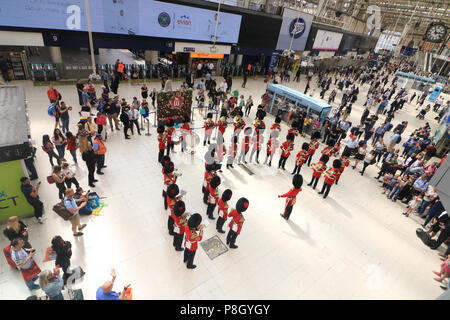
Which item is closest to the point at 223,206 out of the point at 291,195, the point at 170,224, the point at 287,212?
the point at 170,224

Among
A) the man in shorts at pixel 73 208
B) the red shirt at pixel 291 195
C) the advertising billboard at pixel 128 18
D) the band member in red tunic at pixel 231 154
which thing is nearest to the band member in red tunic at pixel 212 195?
the red shirt at pixel 291 195

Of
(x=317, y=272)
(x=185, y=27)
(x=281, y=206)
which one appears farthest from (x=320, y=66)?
(x=317, y=272)

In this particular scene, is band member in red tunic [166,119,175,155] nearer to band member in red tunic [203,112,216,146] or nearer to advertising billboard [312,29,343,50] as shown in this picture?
band member in red tunic [203,112,216,146]

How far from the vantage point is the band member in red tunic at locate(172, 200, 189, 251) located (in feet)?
18.0

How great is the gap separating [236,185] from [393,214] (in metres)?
6.25

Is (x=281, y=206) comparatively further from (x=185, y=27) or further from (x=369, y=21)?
(x=369, y=21)

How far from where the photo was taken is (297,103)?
14680mm

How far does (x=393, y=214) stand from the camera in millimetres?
9406

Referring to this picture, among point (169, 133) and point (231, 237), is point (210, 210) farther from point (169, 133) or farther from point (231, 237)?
point (169, 133)

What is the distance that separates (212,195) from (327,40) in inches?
1387

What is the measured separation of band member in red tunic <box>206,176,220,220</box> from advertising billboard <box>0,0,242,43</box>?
14809 millimetres

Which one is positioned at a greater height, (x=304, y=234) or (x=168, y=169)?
(x=168, y=169)

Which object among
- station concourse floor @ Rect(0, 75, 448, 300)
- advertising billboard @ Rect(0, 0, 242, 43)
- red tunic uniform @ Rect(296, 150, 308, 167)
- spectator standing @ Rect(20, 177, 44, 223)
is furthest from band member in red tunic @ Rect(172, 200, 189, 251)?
advertising billboard @ Rect(0, 0, 242, 43)

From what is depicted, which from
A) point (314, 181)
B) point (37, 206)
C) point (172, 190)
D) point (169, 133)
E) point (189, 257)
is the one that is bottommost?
point (314, 181)
